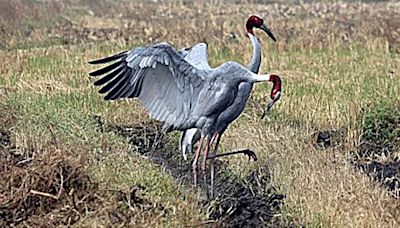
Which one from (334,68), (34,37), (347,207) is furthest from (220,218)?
(34,37)

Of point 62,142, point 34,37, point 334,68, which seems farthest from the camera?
point 34,37

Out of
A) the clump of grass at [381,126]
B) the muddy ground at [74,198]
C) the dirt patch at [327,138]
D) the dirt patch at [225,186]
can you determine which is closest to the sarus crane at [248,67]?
the dirt patch at [225,186]

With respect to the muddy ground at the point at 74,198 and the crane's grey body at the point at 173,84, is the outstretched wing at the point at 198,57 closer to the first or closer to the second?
the crane's grey body at the point at 173,84

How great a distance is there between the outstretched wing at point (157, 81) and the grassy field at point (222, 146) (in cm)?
47

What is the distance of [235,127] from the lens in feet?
27.5

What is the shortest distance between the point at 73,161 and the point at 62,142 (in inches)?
40.8

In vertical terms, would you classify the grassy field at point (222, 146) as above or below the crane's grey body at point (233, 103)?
below

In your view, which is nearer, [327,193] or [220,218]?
[220,218]

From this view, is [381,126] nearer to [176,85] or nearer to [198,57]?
[198,57]

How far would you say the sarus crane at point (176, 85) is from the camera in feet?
21.0

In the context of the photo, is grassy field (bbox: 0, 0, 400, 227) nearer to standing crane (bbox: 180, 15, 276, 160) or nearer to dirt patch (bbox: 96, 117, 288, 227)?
dirt patch (bbox: 96, 117, 288, 227)

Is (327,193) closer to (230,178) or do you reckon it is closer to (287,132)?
(230,178)

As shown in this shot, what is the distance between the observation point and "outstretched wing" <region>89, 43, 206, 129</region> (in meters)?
6.42

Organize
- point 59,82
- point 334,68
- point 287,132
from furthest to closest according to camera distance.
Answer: point 334,68, point 59,82, point 287,132
